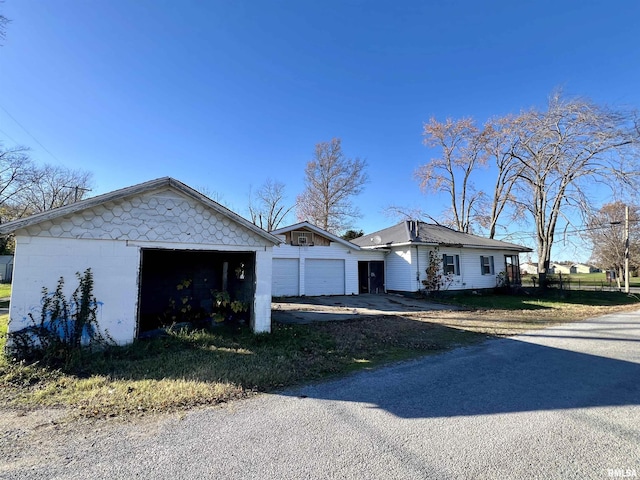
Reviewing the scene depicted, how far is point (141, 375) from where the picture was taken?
479 centimetres

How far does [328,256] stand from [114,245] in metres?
12.3

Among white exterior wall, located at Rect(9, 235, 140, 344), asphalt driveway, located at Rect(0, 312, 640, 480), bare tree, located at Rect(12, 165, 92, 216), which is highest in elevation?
bare tree, located at Rect(12, 165, 92, 216)

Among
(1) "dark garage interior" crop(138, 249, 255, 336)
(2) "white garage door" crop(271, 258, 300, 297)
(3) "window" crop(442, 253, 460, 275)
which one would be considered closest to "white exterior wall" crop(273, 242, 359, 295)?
(2) "white garage door" crop(271, 258, 300, 297)

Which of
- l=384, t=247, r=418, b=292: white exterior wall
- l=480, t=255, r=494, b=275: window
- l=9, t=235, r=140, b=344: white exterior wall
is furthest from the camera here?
l=480, t=255, r=494, b=275: window

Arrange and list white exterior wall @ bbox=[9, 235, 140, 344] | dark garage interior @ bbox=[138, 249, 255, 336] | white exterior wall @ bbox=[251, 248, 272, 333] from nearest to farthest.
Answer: white exterior wall @ bbox=[9, 235, 140, 344]
white exterior wall @ bbox=[251, 248, 272, 333]
dark garage interior @ bbox=[138, 249, 255, 336]

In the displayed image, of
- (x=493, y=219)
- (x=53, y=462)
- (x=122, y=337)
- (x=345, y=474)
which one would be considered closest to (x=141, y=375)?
(x=122, y=337)

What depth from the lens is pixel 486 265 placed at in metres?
21.0

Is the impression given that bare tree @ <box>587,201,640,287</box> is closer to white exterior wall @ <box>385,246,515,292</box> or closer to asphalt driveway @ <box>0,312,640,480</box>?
white exterior wall @ <box>385,246,515,292</box>

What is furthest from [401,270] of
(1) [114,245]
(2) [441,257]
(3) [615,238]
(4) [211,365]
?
(3) [615,238]

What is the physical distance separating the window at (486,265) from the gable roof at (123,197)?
58.1 feet

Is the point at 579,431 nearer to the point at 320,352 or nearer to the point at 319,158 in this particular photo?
the point at 320,352

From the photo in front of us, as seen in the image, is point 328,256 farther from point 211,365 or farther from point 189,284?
point 211,365

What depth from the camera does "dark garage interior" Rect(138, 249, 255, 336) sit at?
9328 mm

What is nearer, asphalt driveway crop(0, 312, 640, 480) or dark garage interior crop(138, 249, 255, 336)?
asphalt driveway crop(0, 312, 640, 480)
